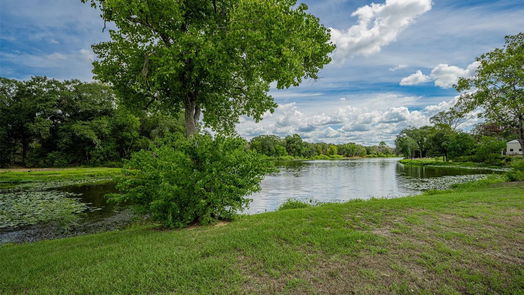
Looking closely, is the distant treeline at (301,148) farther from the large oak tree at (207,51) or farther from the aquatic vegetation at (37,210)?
the large oak tree at (207,51)

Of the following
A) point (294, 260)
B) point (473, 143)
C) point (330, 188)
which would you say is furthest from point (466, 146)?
point (294, 260)

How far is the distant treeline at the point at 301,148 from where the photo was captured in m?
109

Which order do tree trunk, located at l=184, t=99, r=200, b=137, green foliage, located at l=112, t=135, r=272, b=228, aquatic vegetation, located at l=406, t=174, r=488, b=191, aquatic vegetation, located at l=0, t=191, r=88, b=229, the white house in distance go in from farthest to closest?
the white house in distance
aquatic vegetation, located at l=406, t=174, r=488, b=191
aquatic vegetation, located at l=0, t=191, r=88, b=229
tree trunk, located at l=184, t=99, r=200, b=137
green foliage, located at l=112, t=135, r=272, b=228

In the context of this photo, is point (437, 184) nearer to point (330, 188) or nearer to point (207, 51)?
point (330, 188)

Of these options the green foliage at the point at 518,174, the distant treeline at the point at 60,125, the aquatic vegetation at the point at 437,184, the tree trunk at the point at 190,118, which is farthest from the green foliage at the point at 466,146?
the distant treeline at the point at 60,125

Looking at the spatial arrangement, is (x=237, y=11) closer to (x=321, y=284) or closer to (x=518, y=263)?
(x=321, y=284)

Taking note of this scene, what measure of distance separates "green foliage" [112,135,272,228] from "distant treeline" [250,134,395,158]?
71303mm

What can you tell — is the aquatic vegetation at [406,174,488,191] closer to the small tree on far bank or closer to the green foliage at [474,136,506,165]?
the small tree on far bank

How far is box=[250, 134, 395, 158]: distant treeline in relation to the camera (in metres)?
109

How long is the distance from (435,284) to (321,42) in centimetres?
888

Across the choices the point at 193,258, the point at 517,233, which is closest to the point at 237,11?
the point at 193,258

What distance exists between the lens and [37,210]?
550 inches

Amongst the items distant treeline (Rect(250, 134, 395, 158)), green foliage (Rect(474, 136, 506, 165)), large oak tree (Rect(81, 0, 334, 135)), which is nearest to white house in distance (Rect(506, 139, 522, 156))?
green foliage (Rect(474, 136, 506, 165))

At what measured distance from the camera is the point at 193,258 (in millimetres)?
4652
